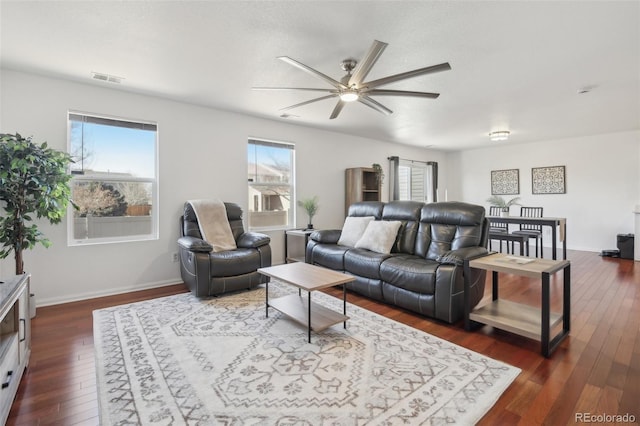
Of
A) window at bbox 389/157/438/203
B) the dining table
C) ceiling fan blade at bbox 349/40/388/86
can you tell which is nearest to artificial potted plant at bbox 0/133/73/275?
ceiling fan blade at bbox 349/40/388/86

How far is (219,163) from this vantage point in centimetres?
430

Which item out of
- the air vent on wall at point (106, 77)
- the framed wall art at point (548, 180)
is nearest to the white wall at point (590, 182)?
the framed wall art at point (548, 180)

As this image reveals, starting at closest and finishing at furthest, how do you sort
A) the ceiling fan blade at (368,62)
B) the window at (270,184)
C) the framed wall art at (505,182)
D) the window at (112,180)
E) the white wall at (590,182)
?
the ceiling fan blade at (368,62)
the window at (112,180)
the window at (270,184)
the white wall at (590,182)
the framed wall art at (505,182)

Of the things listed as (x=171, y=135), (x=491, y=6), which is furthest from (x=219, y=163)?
(x=491, y=6)

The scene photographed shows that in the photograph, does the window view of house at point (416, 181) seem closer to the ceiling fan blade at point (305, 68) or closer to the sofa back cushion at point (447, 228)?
the sofa back cushion at point (447, 228)

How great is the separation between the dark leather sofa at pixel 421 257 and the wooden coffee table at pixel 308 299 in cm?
63

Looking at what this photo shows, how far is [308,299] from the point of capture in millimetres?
2420

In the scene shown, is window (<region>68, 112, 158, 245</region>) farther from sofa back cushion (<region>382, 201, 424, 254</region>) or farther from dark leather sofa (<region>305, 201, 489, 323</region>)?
sofa back cushion (<region>382, 201, 424, 254</region>)

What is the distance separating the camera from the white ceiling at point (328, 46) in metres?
2.04

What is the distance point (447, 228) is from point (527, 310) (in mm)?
1054

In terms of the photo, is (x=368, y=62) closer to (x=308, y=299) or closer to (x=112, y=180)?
(x=308, y=299)

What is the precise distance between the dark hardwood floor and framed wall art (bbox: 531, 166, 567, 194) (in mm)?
3776

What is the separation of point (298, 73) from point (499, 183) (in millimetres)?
6419

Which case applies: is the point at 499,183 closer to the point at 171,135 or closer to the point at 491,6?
the point at 491,6
